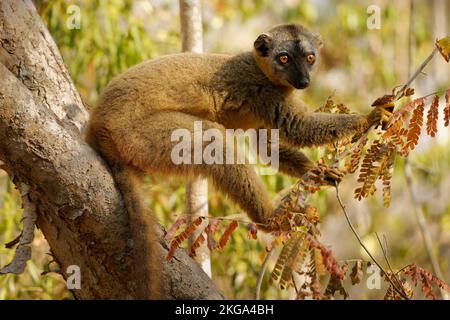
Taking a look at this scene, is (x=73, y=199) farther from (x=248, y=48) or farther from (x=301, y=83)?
(x=248, y=48)

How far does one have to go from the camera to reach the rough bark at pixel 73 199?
4289 millimetres

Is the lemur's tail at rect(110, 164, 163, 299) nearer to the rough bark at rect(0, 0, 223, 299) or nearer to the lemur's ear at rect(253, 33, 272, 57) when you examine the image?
the rough bark at rect(0, 0, 223, 299)

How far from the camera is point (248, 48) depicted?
26.2 ft

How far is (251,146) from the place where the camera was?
21.9ft

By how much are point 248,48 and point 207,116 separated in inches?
90.7

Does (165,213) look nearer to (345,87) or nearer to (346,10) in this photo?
(346,10)

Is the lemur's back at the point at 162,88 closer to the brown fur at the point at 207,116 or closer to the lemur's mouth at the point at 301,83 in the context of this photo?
the brown fur at the point at 207,116

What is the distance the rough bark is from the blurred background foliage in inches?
38.0

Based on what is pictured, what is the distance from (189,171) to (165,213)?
3.25 m

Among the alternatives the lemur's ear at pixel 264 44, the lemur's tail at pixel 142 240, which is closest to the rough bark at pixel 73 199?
the lemur's tail at pixel 142 240

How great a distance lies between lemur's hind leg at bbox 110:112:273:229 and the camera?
5.25m

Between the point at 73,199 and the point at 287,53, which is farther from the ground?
the point at 287,53

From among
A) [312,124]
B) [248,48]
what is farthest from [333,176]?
[248,48]

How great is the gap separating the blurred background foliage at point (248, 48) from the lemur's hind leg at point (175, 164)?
0.34 metres
